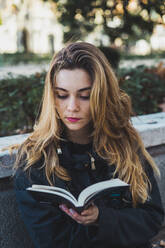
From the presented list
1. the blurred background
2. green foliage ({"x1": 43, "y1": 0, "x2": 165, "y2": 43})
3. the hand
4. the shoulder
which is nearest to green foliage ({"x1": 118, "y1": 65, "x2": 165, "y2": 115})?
the blurred background

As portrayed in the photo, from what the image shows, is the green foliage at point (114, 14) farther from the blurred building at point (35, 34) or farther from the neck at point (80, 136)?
the blurred building at point (35, 34)

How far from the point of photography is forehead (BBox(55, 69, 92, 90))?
211cm

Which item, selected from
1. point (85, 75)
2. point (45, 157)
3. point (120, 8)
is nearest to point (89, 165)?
point (45, 157)

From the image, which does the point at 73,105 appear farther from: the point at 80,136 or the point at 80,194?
the point at 80,194

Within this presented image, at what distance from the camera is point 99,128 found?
229 cm

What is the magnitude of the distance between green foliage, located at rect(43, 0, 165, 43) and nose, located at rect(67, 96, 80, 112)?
242 centimetres

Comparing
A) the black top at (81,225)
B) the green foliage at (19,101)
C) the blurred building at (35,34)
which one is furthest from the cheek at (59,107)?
the blurred building at (35,34)

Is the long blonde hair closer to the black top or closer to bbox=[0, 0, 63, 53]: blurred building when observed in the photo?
the black top

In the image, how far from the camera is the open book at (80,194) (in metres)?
1.65

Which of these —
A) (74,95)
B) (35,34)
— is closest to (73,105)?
(74,95)

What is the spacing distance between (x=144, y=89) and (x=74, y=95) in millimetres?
2512

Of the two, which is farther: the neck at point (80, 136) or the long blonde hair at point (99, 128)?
the neck at point (80, 136)

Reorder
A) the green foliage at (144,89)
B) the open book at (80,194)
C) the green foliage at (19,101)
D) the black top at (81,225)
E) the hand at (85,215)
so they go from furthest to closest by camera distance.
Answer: the green foliage at (144,89)
the green foliage at (19,101)
the black top at (81,225)
the hand at (85,215)
the open book at (80,194)

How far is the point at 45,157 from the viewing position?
2152mm
